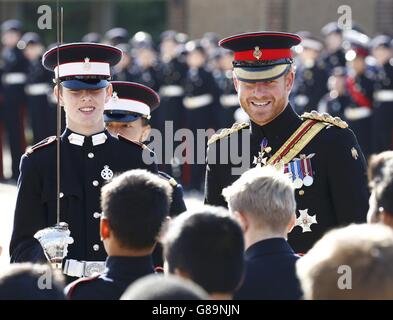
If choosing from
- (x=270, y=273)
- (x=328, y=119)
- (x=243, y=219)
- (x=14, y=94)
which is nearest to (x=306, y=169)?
(x=328, y=119)

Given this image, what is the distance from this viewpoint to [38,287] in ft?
10.3

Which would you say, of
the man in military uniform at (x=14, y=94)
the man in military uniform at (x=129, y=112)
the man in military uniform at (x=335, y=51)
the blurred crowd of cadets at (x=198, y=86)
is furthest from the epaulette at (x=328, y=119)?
the man in military uniform at (x=335, y=51)

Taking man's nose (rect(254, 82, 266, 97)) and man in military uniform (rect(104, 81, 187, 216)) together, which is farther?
man in military uniform (rect(104, 81, 187, 216))

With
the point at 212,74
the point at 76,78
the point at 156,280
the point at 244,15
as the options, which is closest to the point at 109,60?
the point at 76,78

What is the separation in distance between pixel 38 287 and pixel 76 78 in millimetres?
1994

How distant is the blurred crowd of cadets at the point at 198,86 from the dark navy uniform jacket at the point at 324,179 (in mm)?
9016

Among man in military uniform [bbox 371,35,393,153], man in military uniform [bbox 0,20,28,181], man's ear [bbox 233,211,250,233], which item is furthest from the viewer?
man in military uniform [bbox 0,20,28,181]

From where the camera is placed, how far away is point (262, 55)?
5.17 m

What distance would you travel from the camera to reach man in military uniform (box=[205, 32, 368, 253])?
4926mm

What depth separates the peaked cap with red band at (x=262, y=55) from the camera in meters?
5.12

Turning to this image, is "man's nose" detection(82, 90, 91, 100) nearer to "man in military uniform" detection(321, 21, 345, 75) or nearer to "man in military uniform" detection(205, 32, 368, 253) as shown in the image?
"man in military uniform" detection(205, 32, 368, 253)

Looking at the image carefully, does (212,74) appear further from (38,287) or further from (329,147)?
(38,287)

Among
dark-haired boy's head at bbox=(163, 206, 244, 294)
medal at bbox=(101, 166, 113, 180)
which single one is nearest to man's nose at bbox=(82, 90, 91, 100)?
medal at bbox=(101, 166, 113, 180)

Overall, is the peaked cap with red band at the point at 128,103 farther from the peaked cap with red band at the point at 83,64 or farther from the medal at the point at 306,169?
the medal at the point at 306,169
